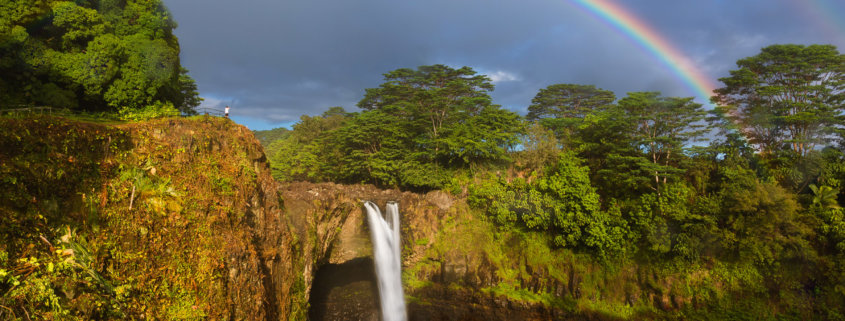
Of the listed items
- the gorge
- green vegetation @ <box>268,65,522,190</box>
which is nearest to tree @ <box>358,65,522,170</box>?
green vegetation @ <box>268,65,522,190</box>

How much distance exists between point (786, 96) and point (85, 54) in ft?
114

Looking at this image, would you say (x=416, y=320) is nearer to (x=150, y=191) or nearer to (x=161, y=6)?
(x=150, y=191)

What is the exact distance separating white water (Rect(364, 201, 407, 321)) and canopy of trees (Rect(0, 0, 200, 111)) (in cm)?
1324

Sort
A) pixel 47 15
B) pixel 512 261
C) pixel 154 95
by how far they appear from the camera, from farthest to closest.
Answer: pixel 512 261
pixel 154 95
pixel 47 15

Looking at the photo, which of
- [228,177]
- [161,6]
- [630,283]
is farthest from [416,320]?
[161,6]

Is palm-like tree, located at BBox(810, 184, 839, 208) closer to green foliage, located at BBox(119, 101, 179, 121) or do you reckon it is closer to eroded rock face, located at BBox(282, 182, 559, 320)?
eroded rock face, located at BBox(282, 182, 559, 320)

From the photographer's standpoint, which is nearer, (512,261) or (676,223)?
(676,223)

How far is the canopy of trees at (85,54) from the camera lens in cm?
1107

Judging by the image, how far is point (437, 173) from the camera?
27.5 metres

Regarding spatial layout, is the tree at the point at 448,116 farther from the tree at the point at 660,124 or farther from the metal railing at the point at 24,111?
the metal railing at the point at 24,111

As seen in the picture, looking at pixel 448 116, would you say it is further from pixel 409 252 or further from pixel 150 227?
pixel 150 227

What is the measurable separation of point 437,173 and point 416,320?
11.4 m

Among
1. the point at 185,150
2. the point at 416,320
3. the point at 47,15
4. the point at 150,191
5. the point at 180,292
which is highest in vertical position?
the point at 47,15

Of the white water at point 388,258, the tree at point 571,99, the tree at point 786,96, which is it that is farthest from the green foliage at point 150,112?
the tree at point 571,99
